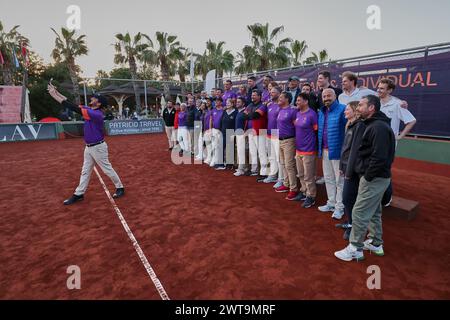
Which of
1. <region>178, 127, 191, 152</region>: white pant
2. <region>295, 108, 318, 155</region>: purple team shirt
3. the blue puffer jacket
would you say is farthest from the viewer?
<region>178, 127, 191, 152</region>: white pant

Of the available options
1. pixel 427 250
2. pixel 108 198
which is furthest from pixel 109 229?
pixel 427 250

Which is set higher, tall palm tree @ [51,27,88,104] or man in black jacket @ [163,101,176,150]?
tall palm tree @ [51,27,88,104]

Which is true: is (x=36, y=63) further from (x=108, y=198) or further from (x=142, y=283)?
(x=142, y=283)

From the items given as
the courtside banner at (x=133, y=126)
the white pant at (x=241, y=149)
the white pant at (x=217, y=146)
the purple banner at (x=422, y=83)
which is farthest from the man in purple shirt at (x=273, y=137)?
the courtside banner at (x=133, y=126)

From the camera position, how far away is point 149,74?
4534cm

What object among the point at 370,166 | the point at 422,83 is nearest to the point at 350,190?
the point at 370,166

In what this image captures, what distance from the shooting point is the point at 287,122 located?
5141 mm

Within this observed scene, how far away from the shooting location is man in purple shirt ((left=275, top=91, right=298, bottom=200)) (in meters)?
5.14

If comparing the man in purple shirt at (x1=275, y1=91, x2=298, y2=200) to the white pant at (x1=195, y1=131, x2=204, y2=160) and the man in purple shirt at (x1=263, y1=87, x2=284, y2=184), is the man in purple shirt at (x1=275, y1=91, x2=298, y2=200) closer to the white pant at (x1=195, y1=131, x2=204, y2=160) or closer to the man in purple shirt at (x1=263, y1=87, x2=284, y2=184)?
the man in purple shirt at (x1=263, y1=87, x2=284, y2=184)

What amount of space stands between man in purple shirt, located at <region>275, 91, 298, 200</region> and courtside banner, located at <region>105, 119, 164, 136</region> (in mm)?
14854

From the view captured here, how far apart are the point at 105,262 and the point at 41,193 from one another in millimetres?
3932

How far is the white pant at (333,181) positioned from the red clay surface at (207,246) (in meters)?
0.35

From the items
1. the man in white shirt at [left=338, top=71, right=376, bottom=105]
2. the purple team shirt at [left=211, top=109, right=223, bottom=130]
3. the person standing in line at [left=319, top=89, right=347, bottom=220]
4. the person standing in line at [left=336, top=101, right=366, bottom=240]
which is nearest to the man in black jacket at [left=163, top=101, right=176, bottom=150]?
the purple team shirt at [left=211, top=109, right=223, bottom=130]

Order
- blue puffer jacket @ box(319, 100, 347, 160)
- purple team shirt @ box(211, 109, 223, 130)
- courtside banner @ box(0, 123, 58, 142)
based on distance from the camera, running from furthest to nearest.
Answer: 1. courtside banner @ box(0, 123, 58, 142)
2. purple team shirt @ box(211, 109, 223, 130)
3. blue puffer jacket @ box(319, 100, 347, 160)
